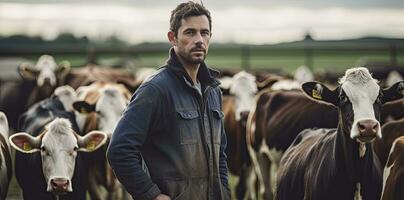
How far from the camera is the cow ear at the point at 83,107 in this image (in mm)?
9703

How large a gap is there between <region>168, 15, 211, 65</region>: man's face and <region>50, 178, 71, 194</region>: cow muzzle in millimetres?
2187

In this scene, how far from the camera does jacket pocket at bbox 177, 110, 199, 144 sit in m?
5.23

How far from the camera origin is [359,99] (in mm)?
6266

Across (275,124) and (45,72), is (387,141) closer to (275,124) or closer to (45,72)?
(275,124)

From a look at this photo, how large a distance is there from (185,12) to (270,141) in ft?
16.4

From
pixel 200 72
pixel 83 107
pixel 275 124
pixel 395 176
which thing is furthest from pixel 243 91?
pixel 200 72

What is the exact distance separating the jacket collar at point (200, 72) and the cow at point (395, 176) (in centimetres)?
→ 168

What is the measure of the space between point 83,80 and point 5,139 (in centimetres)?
583

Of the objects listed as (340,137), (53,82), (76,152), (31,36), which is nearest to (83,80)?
(53,82)

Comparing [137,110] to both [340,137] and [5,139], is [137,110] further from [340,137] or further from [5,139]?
[5,139]

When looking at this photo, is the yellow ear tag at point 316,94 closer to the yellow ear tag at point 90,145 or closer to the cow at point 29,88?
the yellow ear tag at point 90,145

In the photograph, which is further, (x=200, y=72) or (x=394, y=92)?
(x=394, y=92)

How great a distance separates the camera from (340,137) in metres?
6.57

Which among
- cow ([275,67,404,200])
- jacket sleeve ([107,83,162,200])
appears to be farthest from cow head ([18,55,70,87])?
jacket sleeve ([107,83,162,200])
